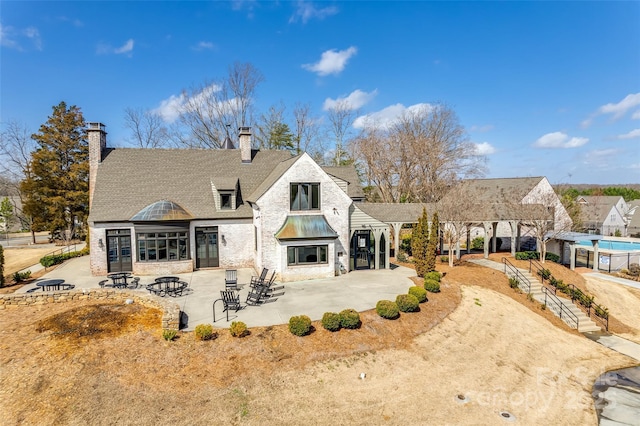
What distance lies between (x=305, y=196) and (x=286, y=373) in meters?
11.8

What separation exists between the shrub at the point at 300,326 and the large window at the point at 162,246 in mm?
11891

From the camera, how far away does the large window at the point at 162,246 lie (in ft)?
68.9

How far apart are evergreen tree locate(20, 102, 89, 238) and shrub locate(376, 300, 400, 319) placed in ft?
125

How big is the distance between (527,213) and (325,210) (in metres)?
17.6

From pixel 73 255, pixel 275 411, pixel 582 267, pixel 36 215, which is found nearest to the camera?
pixel 275 411

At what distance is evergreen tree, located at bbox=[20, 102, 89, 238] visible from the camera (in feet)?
125

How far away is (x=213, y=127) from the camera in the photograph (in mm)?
46125

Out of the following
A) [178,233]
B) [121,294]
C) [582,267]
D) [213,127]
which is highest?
[213,127]

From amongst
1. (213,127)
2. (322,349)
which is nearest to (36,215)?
(213,127)

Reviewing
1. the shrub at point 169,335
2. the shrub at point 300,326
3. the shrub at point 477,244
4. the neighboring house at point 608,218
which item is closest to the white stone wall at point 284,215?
the shrub at point 300,326

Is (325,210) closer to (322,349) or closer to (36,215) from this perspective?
(322,349)

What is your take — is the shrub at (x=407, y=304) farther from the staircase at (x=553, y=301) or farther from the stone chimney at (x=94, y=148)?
the stone chimney at (x=94, y=148)

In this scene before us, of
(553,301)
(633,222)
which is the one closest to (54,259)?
(553,301)

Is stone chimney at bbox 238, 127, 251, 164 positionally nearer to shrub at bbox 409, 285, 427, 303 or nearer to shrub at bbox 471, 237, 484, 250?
shrub at bbox 409, 285, 427, 303
